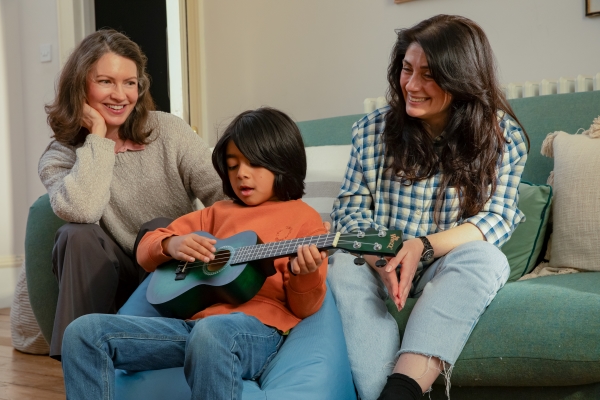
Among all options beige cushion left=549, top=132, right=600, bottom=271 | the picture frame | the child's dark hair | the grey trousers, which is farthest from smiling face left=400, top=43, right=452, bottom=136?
the picture frame

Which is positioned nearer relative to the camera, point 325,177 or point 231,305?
point 231,305

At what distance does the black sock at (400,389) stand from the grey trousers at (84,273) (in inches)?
28.0

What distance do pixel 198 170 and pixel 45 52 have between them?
2.25m

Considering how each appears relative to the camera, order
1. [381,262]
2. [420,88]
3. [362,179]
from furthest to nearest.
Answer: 1. [362,179]
2. [420,88]
3. [381,262]

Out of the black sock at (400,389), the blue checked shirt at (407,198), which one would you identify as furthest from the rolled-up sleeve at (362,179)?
the black sock at (400,389)

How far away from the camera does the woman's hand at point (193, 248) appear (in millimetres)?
1410

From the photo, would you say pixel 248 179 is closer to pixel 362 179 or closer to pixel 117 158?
pixel 362 179

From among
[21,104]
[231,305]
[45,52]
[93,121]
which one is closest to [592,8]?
[93,121]

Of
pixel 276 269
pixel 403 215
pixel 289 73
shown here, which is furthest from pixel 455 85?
pixel 289 73

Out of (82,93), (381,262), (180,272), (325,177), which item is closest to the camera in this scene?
(381,262)

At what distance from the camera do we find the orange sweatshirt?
1.40 meters

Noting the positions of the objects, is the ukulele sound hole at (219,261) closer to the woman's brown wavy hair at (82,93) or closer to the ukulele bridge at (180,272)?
the ukulele bridge at (180,272)

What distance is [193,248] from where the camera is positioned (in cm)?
143

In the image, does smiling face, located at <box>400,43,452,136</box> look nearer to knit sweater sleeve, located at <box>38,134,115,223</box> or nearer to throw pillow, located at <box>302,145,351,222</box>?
throw pillow, located at <box>302,145,351,222</box>
